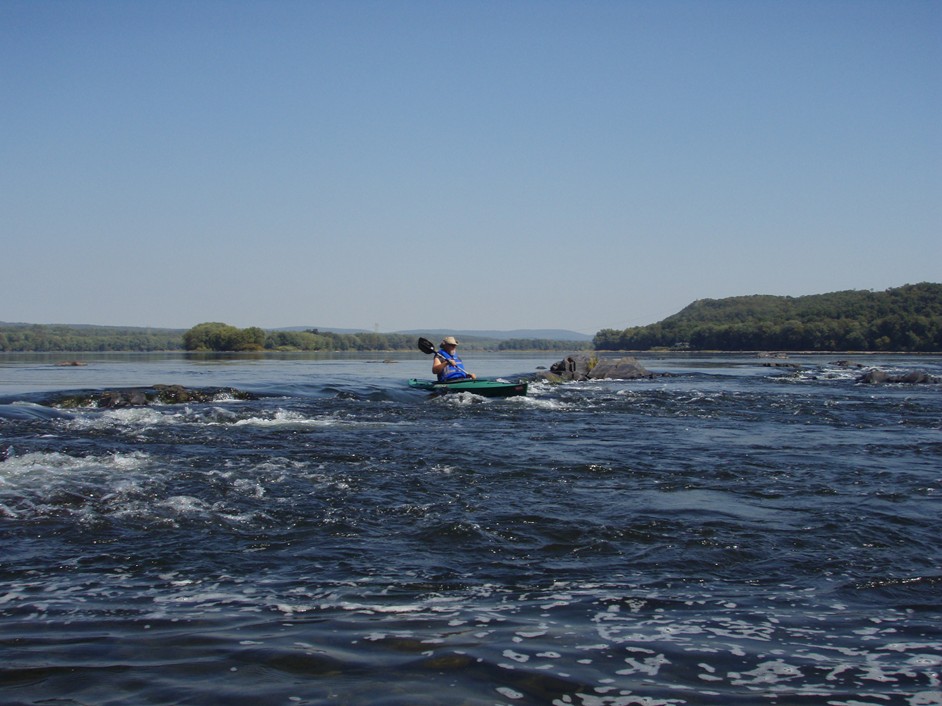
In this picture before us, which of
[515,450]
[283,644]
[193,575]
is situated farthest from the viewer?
[515,450]

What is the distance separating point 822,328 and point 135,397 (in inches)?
4504

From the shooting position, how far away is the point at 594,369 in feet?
129

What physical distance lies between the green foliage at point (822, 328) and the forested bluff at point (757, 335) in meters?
0.14

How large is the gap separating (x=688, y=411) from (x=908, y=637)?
15930 mm

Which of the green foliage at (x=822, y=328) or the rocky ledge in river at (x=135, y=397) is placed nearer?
the rocky ledge in river at (x=135, y=397)

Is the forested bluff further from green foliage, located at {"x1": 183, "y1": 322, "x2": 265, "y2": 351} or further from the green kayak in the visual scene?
the green kayak

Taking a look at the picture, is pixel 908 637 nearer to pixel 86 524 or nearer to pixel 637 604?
pixel 637 604

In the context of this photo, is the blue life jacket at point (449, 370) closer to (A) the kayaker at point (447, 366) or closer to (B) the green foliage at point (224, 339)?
(A) the kayaker at point (447, 366)

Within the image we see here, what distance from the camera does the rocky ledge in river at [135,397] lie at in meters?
21.1

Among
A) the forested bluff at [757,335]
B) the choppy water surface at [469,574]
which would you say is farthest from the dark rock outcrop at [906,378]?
the forested bluff at [757,335]

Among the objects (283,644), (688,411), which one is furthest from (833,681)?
(688,411)

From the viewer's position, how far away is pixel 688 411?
20.1m

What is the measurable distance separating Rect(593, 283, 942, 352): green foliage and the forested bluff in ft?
0.47

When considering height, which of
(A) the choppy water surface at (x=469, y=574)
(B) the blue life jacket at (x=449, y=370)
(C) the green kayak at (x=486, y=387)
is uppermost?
(B) the blue life jacket at (x=449, y=370)
